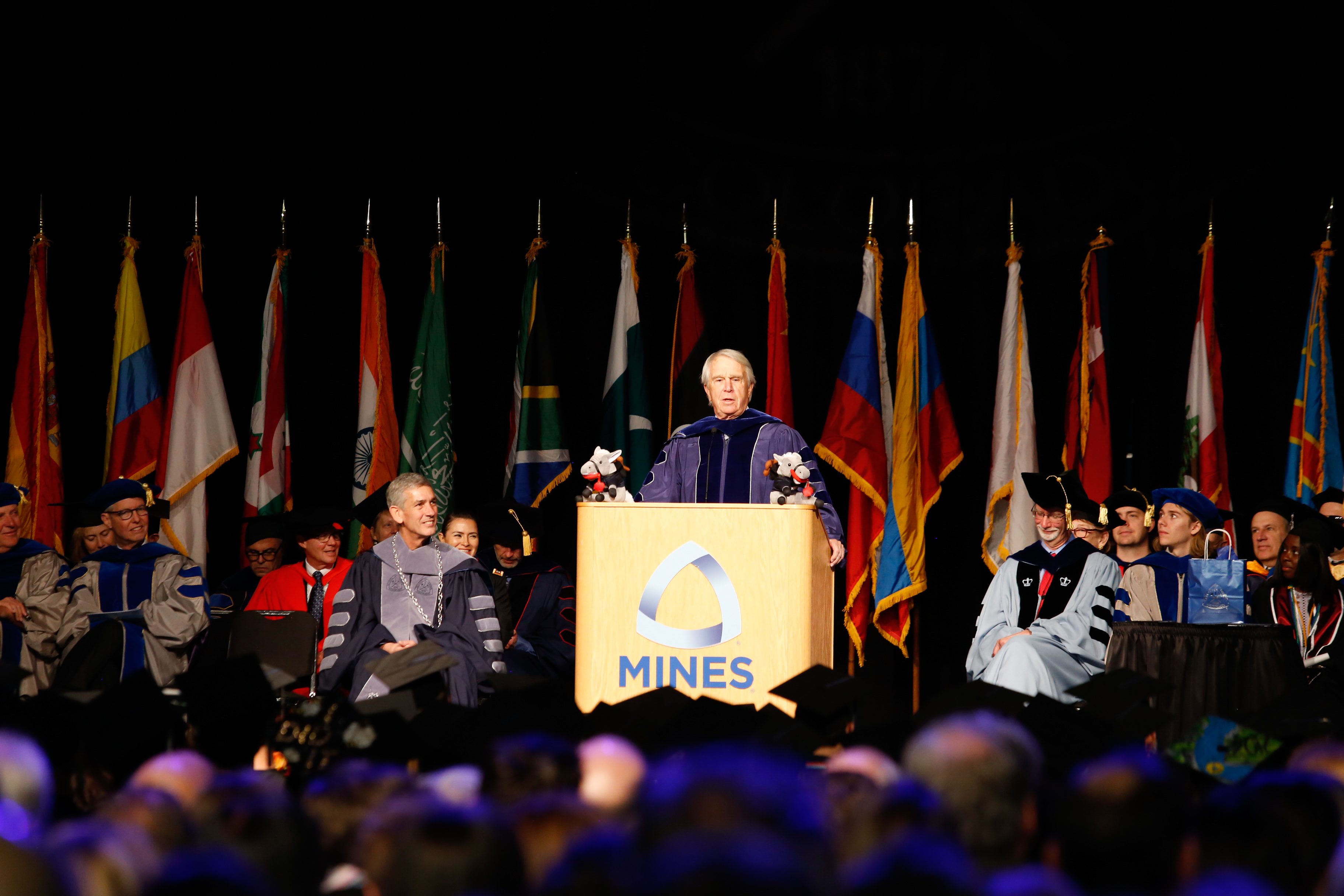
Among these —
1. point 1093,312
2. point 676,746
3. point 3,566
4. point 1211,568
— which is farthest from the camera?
point 1093,312

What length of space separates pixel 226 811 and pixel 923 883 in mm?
950

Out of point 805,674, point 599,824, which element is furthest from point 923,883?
point 805,674

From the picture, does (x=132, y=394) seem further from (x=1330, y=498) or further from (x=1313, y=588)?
(x=1330, y=498)

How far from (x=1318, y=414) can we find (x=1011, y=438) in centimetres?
153

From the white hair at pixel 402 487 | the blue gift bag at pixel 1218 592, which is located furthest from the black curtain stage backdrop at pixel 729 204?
the white hair at pixel 402 487

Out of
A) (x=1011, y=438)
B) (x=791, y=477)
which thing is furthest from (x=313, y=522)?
(x=1011, y=438)

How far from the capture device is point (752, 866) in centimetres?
104

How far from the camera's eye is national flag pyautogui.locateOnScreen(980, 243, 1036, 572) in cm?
633

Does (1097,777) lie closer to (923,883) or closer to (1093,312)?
(923,883)

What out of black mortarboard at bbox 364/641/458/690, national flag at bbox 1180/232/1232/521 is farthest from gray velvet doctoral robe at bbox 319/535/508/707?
national flag at bbox 1180/232/1232/521

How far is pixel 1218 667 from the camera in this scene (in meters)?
4.70

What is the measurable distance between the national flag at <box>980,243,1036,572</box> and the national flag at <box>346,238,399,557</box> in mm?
3268

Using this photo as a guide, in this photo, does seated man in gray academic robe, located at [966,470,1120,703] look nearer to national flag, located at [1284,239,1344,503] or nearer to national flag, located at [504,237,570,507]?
national flag, located at [1284,239,1344,503]

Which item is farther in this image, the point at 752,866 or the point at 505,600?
the point at 505,600
